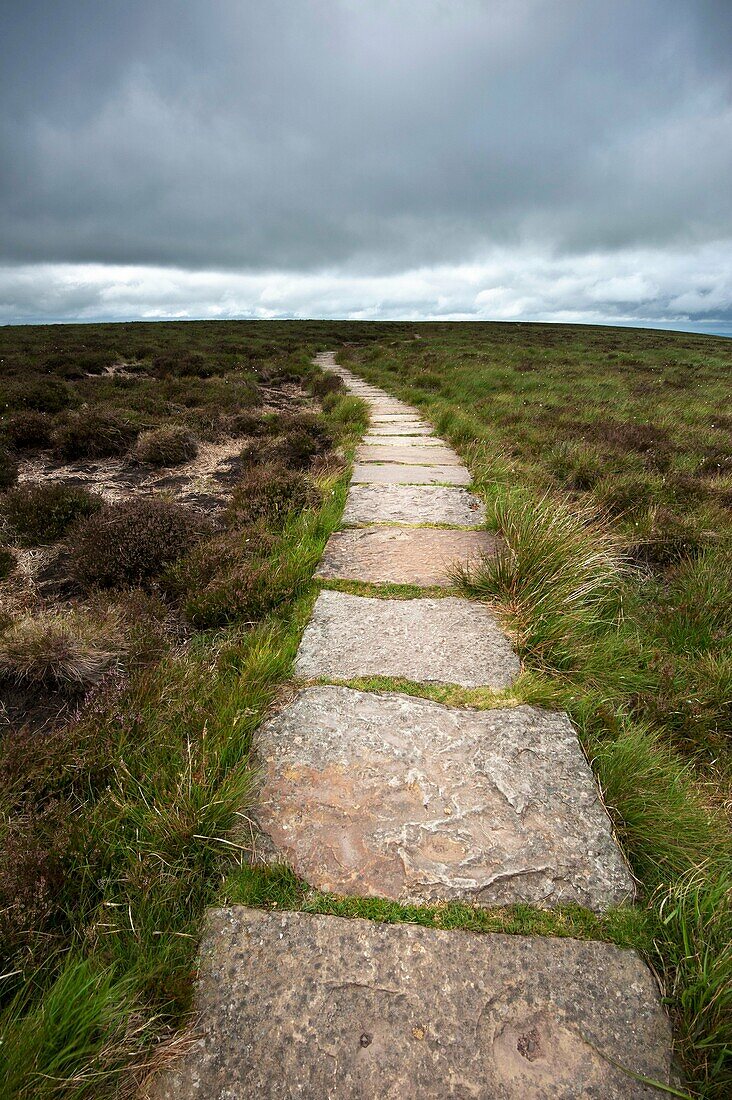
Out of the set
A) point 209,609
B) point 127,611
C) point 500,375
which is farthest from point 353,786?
point 500,375

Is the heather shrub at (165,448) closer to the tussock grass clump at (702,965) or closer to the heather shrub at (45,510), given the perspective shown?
the heather shrub at (45,510)

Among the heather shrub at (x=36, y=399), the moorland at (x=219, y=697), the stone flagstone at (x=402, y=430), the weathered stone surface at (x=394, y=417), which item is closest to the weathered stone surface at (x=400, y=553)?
the moorland at (x=219, y=697)

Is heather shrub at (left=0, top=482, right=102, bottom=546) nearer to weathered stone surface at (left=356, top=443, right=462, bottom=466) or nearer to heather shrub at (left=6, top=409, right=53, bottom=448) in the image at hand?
heather shrub at (left=6, top=409, right=53, bottom=448)

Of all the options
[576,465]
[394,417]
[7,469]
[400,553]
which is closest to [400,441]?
[394,417]

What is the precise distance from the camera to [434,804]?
167cm

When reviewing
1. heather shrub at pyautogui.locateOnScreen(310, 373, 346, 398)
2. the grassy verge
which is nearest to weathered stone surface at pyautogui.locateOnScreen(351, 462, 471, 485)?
the grassy verge

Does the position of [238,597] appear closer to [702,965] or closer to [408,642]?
[408,642]

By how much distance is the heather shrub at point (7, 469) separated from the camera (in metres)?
5.33

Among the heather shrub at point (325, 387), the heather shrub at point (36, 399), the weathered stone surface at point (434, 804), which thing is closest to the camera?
the weathered stone surface at point (434, 804)

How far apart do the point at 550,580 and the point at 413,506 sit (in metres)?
1.83

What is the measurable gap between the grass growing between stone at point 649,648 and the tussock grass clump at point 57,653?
211cm

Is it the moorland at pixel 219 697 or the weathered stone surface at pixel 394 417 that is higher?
the weathered stone surface at pixel 394 417

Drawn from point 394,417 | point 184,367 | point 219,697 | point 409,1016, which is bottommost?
point 409,1016

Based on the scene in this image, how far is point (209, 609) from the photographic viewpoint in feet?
9.57
